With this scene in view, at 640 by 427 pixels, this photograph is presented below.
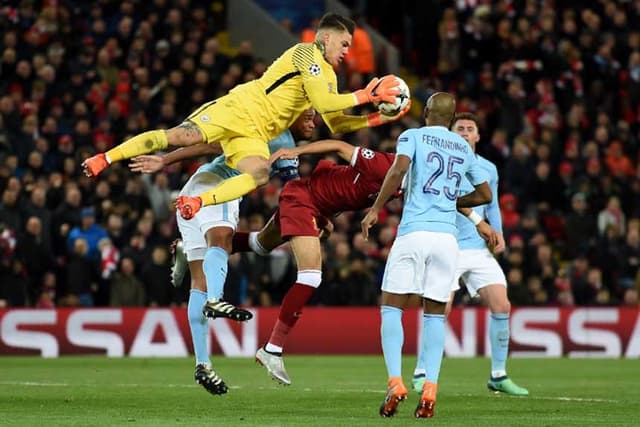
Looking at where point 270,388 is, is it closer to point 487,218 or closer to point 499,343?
point 499,343

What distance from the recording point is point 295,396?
13.2 m

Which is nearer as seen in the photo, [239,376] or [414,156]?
[414,156]

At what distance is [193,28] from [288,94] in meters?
12.5

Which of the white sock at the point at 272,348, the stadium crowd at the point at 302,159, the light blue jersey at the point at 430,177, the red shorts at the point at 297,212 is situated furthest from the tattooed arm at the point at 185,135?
the stadium crowd at the point at 302,159

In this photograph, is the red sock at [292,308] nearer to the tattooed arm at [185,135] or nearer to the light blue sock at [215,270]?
the light blue sock at [215,270]

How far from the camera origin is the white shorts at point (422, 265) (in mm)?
11172

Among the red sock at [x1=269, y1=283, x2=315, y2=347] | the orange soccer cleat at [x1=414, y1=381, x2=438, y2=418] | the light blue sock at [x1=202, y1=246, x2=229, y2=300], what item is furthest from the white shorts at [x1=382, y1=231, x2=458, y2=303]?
the light blue sock at [x1=202, y1=246, x2=229, y2=300]

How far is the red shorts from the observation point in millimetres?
12172

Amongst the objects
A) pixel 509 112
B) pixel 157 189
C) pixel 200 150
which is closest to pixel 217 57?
pixel 157 189

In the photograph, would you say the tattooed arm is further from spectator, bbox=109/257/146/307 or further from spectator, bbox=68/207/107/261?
spectator, bbox=109/257/146/307

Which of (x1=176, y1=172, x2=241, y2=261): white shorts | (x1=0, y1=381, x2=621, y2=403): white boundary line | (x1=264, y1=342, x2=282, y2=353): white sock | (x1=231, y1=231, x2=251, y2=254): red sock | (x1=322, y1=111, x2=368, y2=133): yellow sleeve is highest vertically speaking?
(x1=322, y1=111, x2=368, y2=133): yellow sleeve

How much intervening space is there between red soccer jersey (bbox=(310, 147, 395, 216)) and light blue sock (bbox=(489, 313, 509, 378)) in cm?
233

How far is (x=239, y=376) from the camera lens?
16.4 meters

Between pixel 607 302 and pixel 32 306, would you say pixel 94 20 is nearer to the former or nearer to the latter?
pixel 32 306
